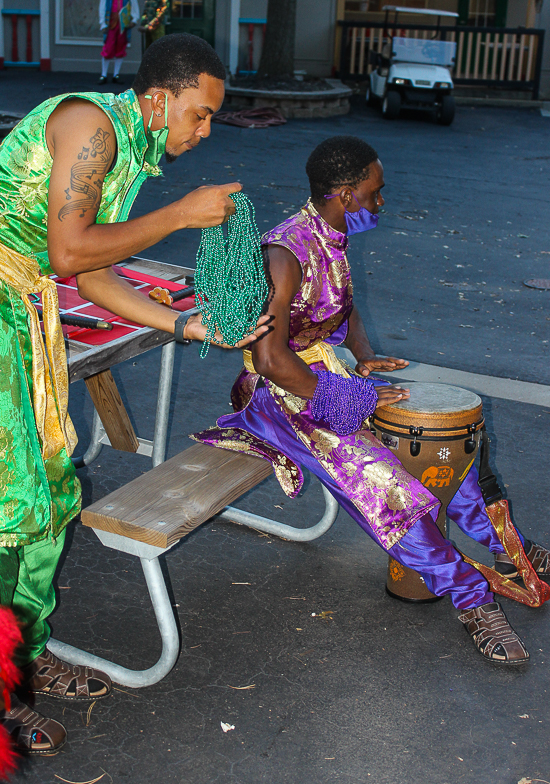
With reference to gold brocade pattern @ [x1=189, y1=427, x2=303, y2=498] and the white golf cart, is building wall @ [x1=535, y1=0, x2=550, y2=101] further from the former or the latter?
gold brocade pattern @ [x1=189, y1=427, x2=303, y2=498]

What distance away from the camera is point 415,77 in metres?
15.9

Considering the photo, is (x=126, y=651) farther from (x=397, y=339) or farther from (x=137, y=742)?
(x=397, y=339)

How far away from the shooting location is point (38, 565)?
8.69ft

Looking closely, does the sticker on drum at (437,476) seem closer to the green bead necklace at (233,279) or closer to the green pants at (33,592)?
the green bead necklace at (233,279)

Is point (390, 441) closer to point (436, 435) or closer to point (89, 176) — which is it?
point (436, 435)

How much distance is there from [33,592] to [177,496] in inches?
22.5

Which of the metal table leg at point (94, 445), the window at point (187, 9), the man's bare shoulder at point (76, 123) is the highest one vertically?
the window at point (187, 9)

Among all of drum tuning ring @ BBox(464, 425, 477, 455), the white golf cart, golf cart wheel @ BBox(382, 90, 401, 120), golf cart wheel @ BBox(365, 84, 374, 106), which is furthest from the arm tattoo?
golf cart wheel @ BBox(365, 84, 374, 106)

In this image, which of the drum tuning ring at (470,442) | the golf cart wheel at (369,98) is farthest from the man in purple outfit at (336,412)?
the golf cart wheel at (369,98)

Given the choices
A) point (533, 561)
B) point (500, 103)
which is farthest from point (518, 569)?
point (500, 103)

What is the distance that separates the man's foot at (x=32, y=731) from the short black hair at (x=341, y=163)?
6.86ft

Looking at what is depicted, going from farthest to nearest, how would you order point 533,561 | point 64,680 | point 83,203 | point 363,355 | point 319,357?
point 363,355 < point 533,561 < point 319,357 < point 64,680 < point 83,203

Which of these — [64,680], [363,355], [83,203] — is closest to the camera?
[83,203]

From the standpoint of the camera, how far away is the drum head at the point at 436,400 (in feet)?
10.4
